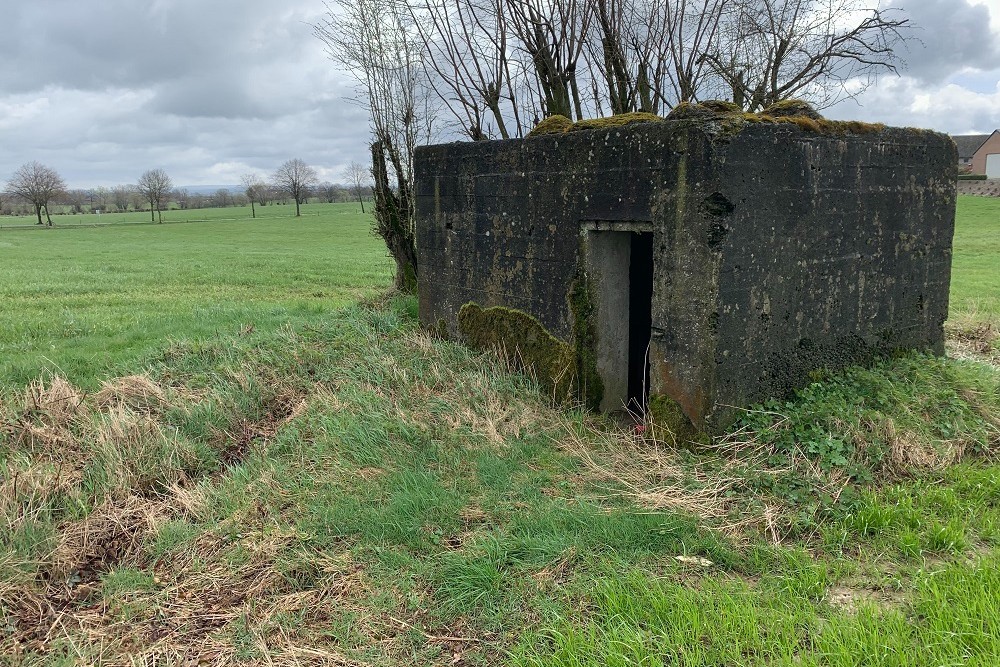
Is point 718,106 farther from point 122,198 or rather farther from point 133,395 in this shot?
point 122,198

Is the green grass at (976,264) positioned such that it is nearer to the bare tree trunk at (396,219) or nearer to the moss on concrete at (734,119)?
the moss on concrete at (734,119)

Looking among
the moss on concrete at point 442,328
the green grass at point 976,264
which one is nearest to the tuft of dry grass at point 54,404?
the moss on concrete at point 442,328

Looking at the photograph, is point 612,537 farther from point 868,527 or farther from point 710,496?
point 868,527

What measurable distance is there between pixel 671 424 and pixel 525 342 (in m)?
1.84

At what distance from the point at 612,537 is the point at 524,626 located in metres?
0.82

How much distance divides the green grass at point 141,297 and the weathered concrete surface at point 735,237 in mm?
4102

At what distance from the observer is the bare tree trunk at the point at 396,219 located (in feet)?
35.8

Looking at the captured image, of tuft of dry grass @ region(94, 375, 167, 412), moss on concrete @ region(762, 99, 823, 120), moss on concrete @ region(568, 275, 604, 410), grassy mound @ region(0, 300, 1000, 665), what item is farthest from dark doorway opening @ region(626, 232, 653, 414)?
tuft of dry grass @ region(94, 375, 167, 412)

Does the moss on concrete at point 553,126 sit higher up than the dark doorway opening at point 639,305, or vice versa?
the moss on concrete at point 553,126

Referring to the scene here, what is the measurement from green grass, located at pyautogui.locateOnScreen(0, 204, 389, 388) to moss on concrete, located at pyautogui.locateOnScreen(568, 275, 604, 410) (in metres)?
4.50

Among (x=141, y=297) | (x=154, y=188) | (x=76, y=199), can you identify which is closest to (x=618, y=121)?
(x=141, y=297)

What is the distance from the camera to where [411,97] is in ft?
35.1

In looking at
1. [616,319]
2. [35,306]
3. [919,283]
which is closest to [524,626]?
[616,319]

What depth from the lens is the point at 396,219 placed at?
11023mm
